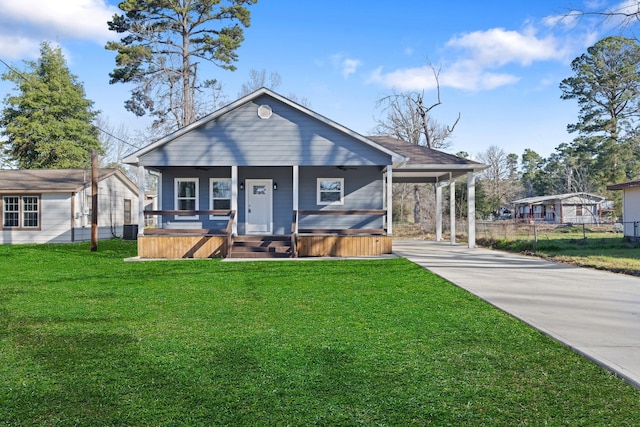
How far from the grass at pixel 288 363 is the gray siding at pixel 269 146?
258 inches

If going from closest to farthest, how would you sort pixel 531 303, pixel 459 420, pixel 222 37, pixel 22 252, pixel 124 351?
pixel 459 420 < pixel 124 351 < pixel 531 303 < pixel 22 252 < pixel 222 37

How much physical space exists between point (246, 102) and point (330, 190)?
13.0 feet

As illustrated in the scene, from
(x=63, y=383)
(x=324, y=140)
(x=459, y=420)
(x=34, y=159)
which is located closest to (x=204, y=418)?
(x=63, y=383)

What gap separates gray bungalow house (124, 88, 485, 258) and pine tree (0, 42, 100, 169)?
18.6 metres

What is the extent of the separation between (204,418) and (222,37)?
83.8 feet

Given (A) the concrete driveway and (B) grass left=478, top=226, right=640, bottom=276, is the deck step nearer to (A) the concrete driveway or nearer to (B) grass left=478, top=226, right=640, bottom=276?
(A) the concrete driveway

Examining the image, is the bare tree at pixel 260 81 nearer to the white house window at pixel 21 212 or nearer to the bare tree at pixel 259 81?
the bare tree at pixel 259 81

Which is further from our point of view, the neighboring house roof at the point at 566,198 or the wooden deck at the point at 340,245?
the neighboring house roof at the point at 566,198

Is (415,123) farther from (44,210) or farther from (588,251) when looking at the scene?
(44,210)

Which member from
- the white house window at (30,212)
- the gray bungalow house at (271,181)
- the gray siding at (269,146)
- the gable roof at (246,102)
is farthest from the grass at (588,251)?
the white house window at (30,212)

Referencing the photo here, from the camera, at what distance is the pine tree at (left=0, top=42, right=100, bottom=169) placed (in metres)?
28.3

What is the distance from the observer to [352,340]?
4.43 metres

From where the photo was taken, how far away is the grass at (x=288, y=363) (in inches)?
111

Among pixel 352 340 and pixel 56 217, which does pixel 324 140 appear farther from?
pixel 56 217
